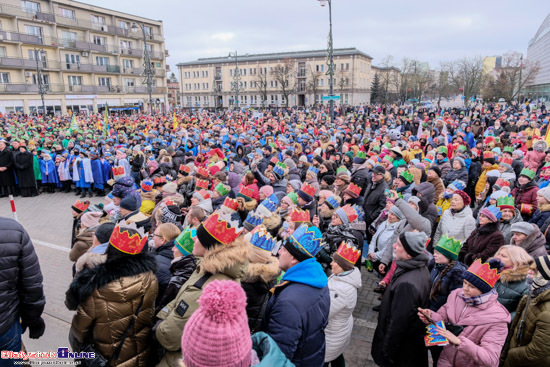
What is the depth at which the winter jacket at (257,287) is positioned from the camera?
Result: 2924mm

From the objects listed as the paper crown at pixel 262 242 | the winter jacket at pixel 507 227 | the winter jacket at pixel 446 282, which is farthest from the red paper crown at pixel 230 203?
the winter jacket at pixel 507 227

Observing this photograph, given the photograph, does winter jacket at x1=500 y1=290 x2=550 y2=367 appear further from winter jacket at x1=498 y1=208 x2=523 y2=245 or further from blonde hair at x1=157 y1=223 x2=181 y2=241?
blonde hair at x1=157 y1=223 x2=181 y2=241

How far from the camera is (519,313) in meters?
3.20

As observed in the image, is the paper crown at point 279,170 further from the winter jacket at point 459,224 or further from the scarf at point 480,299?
the scarf at point 480,299

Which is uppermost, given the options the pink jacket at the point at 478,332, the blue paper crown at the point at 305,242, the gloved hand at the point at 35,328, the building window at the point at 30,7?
the building window at the point at 30,7

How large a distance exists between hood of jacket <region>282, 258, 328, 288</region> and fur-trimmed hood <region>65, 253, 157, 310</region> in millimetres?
1272

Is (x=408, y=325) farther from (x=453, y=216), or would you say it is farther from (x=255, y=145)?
(x=255, y=145)

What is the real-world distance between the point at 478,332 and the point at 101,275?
10.6 ft

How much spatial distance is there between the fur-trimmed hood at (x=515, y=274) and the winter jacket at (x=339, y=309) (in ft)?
5.02

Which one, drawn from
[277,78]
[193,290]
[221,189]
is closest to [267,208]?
[221,189]

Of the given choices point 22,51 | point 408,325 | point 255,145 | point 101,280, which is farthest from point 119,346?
point 22,51

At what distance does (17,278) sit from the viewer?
3.27m

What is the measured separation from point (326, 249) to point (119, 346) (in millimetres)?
2886

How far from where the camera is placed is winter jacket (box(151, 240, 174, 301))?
3.55 metres
